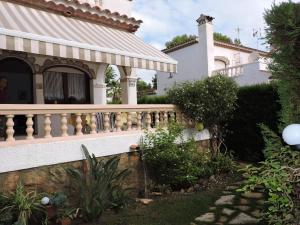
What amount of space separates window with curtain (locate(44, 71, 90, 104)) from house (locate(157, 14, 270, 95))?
8.87 meters

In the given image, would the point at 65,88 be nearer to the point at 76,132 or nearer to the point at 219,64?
the point at 76,132

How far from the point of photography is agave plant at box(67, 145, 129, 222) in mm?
8883

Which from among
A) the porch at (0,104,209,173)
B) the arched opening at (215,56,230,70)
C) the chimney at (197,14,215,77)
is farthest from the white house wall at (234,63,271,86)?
the porch at (0,104,209,173)

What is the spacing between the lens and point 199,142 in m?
14.5

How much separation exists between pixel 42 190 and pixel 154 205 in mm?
3324

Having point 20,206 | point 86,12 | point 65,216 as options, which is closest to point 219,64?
point 86,12

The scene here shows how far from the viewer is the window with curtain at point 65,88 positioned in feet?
53.1

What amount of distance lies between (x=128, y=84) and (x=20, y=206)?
11.1 m

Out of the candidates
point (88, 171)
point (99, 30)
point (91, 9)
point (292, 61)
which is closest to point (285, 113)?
point (292, 61)

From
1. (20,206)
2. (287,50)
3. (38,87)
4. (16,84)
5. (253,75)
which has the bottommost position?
(20,206)

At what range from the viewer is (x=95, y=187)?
9.01 m

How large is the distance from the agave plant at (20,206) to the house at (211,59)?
1768 centimetres

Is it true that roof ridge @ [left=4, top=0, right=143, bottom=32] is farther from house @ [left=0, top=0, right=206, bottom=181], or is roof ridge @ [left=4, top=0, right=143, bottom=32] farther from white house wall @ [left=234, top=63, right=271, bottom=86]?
white house wall @ [left=234, top=63, right=271, bottom=86]

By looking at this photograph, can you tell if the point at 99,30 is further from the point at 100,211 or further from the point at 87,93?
the point at 100,211
